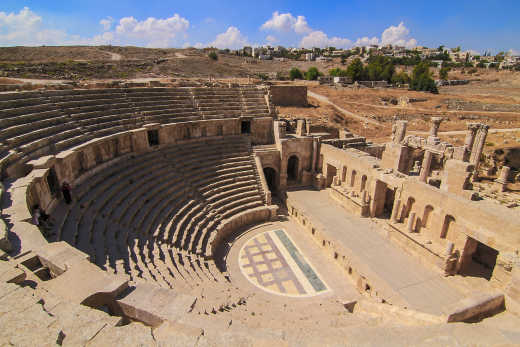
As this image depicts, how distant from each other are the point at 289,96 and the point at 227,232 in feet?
86.9

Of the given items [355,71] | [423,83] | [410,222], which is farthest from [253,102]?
[423,83]

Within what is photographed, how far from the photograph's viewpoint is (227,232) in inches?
696

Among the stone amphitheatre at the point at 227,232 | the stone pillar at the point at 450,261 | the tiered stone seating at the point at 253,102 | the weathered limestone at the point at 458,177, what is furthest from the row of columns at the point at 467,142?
the tiered stone seating at the point at 253,102

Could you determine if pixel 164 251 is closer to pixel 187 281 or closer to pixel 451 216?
pixel 187 281

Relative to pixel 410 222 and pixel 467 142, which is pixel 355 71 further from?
pixel 410 222

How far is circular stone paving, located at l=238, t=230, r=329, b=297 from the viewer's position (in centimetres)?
1382

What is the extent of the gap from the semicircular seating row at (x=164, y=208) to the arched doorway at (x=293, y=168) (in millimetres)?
4256

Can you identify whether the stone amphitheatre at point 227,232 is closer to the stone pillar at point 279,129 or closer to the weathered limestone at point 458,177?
the weathered limestone at point 458,177

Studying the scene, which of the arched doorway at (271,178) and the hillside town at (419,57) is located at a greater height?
the hillside town at (419,57)

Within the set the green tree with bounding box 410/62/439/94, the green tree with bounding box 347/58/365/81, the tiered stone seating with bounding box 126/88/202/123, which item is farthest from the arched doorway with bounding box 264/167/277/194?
the green tree with bounding box 410/62/439/94

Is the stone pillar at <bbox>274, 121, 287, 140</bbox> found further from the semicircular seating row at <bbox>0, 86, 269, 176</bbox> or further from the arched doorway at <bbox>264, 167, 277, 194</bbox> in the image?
the arched doorway at <bbox>264, 167, 277, 194</bbox>

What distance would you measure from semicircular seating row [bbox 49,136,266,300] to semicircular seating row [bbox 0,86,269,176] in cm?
226

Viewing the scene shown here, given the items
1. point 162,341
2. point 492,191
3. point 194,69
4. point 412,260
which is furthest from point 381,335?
point 194,69

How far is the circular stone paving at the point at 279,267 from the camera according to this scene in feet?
45.3
